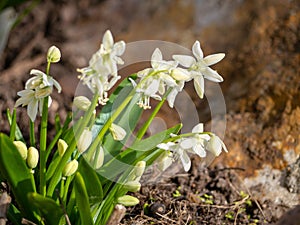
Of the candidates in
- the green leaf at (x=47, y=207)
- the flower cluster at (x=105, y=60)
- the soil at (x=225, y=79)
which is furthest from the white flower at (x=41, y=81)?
the soil at (x=225, y=79)

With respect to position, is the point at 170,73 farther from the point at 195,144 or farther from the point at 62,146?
the point at 62,146

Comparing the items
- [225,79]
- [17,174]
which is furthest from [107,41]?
[225,79]

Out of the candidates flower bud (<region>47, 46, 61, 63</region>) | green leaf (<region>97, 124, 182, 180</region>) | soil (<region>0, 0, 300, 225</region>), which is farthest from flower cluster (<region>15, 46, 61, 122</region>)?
soil (<region>0, 0, 300, 225</region>)

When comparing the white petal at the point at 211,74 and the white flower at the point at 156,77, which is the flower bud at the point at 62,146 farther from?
the white petal at the point at 211,74

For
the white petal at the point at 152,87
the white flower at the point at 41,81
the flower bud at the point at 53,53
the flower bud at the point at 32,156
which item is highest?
the flower bud at the point at 53,53

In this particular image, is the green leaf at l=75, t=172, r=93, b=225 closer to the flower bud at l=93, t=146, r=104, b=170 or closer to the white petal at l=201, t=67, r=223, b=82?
the flower bud at l=93, t=146, r=104, b=170
